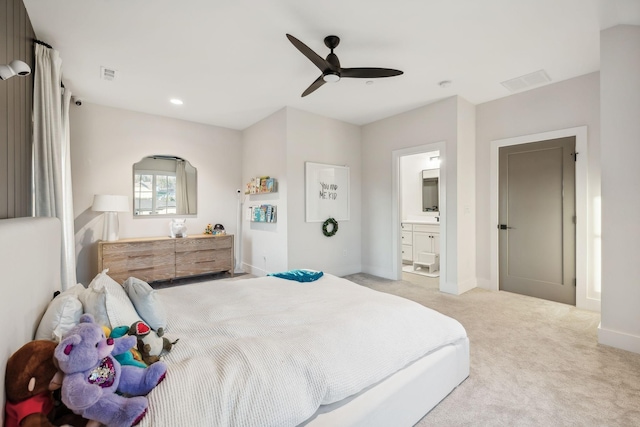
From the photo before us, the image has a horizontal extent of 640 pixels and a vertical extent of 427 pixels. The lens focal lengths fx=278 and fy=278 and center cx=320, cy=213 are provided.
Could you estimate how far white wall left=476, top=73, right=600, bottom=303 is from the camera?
3.12 meters

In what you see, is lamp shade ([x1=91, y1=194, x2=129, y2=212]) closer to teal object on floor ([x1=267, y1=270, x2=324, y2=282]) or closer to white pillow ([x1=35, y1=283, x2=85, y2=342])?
teal object on floor ([x1=267, y1=270, x2=324, y2=282])

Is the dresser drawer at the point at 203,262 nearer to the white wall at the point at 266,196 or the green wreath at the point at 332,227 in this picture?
the white wall at the point at 266,196

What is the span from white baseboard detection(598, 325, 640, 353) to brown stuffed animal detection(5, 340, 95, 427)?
3.44m

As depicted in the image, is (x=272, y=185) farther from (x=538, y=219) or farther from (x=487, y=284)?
(x=538, y=219)

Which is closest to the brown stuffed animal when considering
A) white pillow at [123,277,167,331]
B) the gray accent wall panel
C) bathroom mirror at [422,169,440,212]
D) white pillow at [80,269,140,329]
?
white pillow at [80,269,140,329]

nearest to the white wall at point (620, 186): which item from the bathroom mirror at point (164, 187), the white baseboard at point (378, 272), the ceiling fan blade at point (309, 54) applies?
the ceiling fan blade at point (309, 54)

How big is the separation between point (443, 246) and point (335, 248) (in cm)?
166

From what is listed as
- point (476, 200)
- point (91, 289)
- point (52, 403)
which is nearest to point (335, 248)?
point (476, 200)

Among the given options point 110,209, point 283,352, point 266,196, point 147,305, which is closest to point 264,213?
point 266,196

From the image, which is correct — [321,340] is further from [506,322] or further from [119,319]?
[506,322]

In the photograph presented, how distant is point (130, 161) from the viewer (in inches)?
166

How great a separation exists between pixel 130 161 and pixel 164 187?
59 cm

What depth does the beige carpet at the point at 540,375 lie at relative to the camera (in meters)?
1.54

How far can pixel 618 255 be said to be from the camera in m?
2.28
